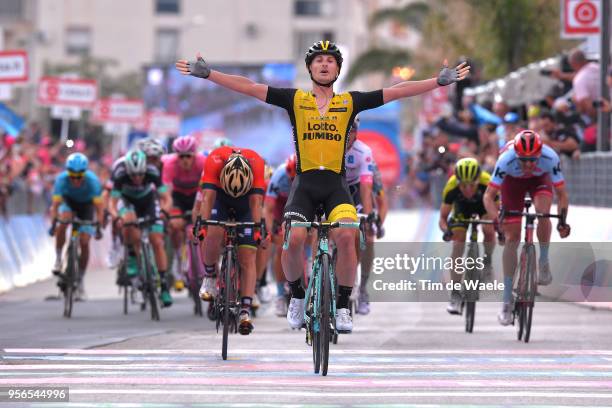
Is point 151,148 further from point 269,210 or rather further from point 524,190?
point 524,190

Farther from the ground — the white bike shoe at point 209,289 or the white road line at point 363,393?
the white bike shoe at point 209,289

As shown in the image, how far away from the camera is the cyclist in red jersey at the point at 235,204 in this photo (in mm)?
13914

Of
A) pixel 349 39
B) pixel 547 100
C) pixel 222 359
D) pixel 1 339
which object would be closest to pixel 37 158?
pixel 547 100

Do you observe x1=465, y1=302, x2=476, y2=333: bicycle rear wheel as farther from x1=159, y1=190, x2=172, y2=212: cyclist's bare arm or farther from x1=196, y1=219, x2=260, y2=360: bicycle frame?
x1=159, y1=190, x2=172, y2=212: cyclist's bare arm

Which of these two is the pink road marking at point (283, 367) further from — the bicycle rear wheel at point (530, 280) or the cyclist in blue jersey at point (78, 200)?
the cyclist in blue jersey at point (78, 200)

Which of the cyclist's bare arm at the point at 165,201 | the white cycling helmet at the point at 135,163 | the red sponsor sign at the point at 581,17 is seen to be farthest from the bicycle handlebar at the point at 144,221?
the red sponsor sign at the point at 581,17

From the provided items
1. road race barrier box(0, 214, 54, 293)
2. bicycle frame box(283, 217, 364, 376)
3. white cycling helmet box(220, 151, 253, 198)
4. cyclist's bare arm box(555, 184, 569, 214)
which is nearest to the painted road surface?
bicycle frame box(283, 217, 364, 376)

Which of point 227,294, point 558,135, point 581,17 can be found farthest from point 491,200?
point 581,17

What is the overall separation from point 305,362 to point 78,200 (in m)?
8.26

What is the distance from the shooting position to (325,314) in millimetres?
11859

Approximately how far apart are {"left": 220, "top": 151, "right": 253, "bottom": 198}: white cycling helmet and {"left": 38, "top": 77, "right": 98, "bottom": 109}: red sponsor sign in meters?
21.1

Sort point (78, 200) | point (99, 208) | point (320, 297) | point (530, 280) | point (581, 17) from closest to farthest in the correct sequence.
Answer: point (320, 297), point (530, 280), point (99, 208), point (78, 200), point (581, 17)

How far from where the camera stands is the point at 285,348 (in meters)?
14.4

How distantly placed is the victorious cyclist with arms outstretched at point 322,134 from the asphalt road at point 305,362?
80cm
